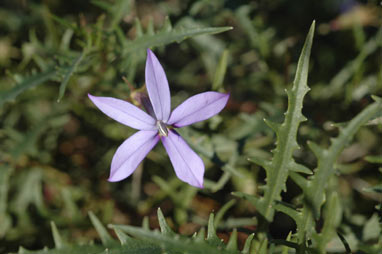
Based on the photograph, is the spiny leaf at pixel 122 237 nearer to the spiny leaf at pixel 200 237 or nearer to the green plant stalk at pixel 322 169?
the spiny leaf at pixel 200 237

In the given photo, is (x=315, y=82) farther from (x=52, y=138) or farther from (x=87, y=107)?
(x=52, y=138)

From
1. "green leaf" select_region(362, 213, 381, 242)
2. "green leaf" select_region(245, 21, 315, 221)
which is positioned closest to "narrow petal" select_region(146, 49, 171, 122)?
"green leaf" select_region(245, 21, 315, 221)

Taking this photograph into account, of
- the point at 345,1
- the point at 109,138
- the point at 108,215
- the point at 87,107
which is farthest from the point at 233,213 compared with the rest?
the point at 345,1

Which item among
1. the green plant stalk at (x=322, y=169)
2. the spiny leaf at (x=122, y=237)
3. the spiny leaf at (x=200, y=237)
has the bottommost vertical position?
the spiny leaf at (x=122, y=237)

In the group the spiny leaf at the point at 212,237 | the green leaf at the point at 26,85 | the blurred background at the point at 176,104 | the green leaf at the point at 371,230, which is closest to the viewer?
the spiny leaf at the point at 212,237

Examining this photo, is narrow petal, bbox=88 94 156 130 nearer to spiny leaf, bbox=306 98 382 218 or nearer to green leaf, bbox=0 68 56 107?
green leaf, bbox=0 68 56 107

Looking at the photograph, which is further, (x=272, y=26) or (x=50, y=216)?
(x=272, y=26)

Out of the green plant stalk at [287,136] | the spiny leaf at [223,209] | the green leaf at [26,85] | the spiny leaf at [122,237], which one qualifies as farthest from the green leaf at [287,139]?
the green leaf at [26,85]
